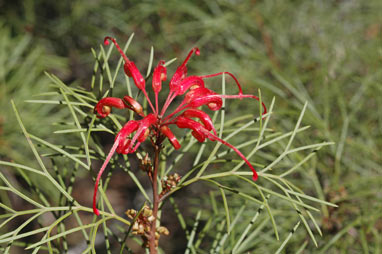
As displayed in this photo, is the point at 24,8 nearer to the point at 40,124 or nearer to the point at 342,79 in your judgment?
the point at 40,124

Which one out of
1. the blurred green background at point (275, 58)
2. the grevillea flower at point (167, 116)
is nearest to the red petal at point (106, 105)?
the grevillea flower at point (167, 116)

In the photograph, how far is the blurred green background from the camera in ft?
2.31

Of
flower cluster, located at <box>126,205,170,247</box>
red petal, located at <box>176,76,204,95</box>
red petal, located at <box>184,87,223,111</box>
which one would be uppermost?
red petal, located at <box>176,76,204,95</box>

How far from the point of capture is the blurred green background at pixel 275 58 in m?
0.70

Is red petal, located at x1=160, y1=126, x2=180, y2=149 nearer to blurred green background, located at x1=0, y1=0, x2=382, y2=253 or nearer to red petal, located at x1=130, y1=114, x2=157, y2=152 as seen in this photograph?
red petal, located at x1=130, y1=114, x2=157, y2=152

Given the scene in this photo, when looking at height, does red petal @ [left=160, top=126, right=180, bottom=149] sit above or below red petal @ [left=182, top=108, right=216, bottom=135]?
below

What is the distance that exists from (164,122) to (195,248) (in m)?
0.21

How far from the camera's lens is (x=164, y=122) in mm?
416

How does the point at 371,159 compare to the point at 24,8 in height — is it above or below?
below

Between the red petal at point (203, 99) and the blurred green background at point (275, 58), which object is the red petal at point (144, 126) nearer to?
the red petal at point (203, 99)

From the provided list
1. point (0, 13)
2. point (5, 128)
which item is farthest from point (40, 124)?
point (0, 13)

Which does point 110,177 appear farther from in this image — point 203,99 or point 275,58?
point 275,58

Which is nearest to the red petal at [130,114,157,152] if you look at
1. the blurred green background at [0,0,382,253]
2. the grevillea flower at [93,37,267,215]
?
the grevillea flower at [93,37,267,215]

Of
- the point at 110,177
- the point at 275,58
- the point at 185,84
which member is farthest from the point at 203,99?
the point at 275,58
